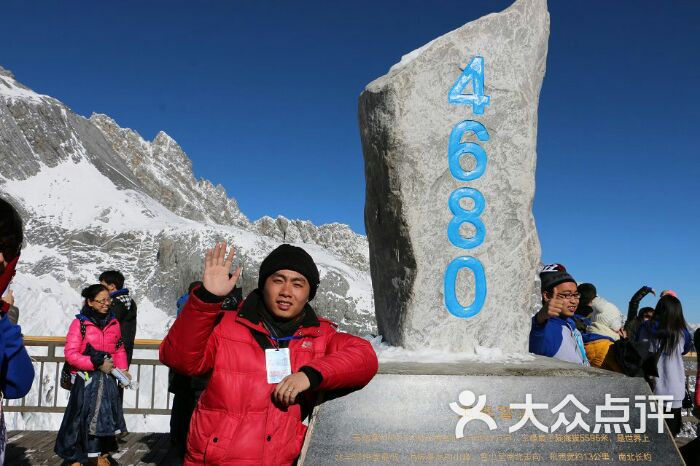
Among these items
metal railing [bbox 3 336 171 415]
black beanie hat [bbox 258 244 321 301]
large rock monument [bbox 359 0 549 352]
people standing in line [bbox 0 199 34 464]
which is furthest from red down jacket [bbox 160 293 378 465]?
metal railing [bbox 3 336 171 415]

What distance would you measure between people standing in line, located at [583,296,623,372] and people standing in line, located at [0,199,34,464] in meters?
3.44

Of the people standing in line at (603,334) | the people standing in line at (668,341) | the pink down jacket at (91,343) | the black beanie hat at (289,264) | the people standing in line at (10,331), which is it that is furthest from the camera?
the pink down jacket at (91,343)

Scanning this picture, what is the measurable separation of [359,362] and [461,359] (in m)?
1.29

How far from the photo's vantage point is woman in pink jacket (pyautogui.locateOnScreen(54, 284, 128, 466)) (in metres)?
4.48

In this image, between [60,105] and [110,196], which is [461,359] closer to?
[110,196]

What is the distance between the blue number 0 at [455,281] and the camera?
3490mm

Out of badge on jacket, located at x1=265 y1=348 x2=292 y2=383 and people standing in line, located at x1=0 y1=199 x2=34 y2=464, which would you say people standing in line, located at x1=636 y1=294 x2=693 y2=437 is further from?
people standing in line, located at x1=0 y1=199 x2=34 y2=464

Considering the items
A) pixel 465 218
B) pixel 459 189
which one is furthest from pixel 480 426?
pixel 459 189

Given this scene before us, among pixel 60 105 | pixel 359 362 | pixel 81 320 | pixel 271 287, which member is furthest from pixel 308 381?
pixel 60 105

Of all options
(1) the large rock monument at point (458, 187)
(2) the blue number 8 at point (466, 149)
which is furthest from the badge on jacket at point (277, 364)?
(2) the blue number 8 at point (466, 149)

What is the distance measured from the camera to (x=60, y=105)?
132ft

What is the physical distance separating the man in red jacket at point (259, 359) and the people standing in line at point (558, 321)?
1533 mm

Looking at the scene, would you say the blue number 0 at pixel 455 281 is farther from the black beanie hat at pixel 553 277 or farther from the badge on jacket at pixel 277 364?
the badge on jacket at pixel 277 364

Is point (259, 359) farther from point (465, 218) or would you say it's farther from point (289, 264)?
point (465, 218)
